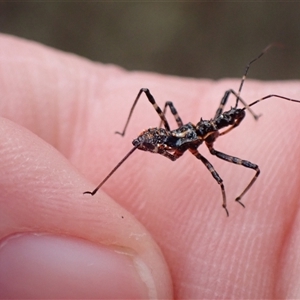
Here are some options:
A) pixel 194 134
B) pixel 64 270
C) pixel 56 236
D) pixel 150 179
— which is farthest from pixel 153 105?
pixel 64 270

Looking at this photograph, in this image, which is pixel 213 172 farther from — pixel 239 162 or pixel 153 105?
pixel 153 105

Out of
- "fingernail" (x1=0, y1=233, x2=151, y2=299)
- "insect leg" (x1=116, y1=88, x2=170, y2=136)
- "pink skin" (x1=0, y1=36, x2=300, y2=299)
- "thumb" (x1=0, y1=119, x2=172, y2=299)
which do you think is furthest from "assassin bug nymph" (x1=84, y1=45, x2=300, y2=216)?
"fingernail" (x1=0, y1=233, x2=151, y2=299)

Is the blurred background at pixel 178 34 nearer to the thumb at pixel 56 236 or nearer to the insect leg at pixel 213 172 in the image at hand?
the insect leg at pixel 213 172

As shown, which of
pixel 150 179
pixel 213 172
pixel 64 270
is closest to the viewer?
pixel 64 270

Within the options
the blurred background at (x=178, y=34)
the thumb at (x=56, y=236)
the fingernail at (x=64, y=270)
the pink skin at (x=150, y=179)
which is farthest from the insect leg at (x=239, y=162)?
the blurred background at (x=178, y=34)

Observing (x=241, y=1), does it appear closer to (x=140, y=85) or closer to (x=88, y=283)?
(x=140, y=85)

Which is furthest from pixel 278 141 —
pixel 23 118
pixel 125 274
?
pixel 23 118
